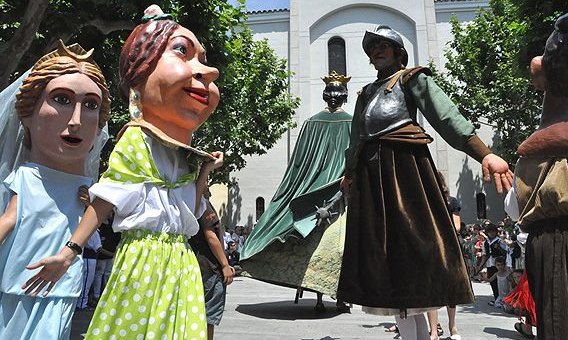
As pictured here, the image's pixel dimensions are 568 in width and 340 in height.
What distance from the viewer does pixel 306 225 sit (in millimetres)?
5402

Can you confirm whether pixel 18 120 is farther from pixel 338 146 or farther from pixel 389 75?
pixel 338 146

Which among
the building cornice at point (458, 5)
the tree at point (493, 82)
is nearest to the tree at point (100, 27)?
the tree at point (493, 82)

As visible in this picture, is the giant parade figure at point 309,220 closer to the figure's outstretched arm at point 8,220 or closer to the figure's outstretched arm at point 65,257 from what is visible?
the figure's outstretched arm at point 8,220

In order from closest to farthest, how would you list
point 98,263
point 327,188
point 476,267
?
point 327,188 < point 98,263 < point 476,267

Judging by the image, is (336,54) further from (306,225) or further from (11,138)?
(11,138)

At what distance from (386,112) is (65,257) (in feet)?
6.32

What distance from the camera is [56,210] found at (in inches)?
102

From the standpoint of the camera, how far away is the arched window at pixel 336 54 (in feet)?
72.7

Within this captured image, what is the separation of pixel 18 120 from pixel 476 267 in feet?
40.7

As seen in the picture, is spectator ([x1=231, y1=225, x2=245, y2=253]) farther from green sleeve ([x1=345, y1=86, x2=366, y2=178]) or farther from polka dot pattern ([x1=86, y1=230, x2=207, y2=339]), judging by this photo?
polka dot pattern ([x1=86, y1=230, x2=207, y2=339])

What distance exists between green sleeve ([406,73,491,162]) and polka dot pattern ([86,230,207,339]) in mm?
1549

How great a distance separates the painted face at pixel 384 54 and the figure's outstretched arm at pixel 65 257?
1972 millimetres

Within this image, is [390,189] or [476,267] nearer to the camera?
[390,189]

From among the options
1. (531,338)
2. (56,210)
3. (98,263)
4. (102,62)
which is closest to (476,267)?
(531,338)
